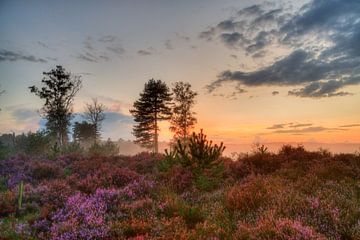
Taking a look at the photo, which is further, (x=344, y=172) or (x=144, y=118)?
(x=144, y=118)

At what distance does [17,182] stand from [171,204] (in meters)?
10.1

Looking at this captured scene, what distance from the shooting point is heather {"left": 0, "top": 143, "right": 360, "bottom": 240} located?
6586mm

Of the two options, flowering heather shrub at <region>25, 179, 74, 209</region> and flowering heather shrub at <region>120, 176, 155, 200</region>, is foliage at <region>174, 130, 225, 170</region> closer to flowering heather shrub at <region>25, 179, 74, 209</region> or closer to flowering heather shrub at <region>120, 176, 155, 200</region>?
flowering heather shrub at <region>120, 176, 155, 200</region>

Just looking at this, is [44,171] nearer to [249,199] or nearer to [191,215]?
[191,215]

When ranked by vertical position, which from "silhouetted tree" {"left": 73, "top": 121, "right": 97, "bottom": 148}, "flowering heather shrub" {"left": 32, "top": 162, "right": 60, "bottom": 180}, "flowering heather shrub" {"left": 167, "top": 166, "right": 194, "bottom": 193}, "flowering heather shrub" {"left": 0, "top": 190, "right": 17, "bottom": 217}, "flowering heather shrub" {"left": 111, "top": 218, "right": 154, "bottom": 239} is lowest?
"flowering heather shrub" {"left": 111, "top": 218, "right": 154, "bottom": 239}

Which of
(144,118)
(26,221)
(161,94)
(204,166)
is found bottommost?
(26,221)

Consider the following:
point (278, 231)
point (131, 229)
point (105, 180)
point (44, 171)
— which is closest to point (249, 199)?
point (278, 231)

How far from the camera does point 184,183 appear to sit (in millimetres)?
13031

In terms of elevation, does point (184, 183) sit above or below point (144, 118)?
below

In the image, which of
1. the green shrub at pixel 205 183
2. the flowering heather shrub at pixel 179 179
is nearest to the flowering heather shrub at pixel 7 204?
the flowering heather shrub at pixel 179 179

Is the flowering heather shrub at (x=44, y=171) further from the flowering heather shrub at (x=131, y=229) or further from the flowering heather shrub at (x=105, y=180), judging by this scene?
the flowering heather shrub at (x=131, y=229)

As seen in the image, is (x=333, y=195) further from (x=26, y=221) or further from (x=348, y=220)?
(x=26, y=221)

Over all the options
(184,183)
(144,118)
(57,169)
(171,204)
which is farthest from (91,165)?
(144,118)

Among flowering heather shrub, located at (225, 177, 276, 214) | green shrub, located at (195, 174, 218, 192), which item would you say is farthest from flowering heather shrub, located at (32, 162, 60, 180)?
flowering heather shrub, located at (225, 177, 276, 214)
